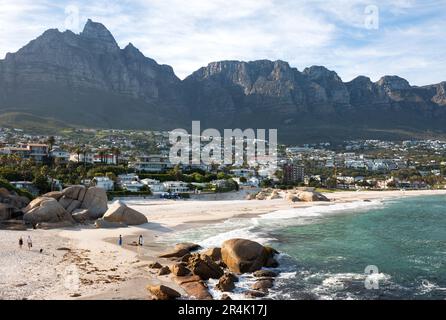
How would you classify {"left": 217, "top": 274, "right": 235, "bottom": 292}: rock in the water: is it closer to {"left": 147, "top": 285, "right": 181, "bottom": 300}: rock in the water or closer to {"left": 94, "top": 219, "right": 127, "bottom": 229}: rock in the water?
{"left": 147, "top": 285, "right": 181, "bottom": 300}: rock in the water

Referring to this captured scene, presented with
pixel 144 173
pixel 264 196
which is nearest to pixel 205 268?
pixel 264 196

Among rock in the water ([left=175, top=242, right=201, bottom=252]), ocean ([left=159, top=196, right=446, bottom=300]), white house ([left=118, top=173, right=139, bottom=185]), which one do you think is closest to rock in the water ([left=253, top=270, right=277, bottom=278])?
ocean ([left=159, top=196, right=446, bottom=300])

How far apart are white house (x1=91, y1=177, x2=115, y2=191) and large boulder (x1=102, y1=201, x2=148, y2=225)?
2856cm

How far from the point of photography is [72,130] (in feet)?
631

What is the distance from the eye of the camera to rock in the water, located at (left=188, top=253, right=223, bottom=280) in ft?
84.9

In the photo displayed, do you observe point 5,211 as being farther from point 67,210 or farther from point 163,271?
point 163,271

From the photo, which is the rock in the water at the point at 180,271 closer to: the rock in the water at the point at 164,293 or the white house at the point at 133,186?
the rock in the water at the point at 164,293

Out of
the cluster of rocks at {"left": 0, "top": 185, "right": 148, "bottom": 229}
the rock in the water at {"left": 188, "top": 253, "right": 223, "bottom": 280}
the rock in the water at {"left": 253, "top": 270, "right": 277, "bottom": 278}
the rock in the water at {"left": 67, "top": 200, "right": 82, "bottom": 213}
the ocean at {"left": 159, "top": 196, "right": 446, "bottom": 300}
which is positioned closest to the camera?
the ocean at {"left": 159, "top": 196, "right": 446, "bottom": 300}

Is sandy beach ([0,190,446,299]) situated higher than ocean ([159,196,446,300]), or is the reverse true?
sandy beach ([0,190,446,299])

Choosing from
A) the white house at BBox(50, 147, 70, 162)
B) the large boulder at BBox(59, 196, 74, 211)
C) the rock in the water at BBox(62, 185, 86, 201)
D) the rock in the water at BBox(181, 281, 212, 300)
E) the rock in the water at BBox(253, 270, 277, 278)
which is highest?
the white house at BBox(50, 147, 70, 162)

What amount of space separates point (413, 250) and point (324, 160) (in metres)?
166
